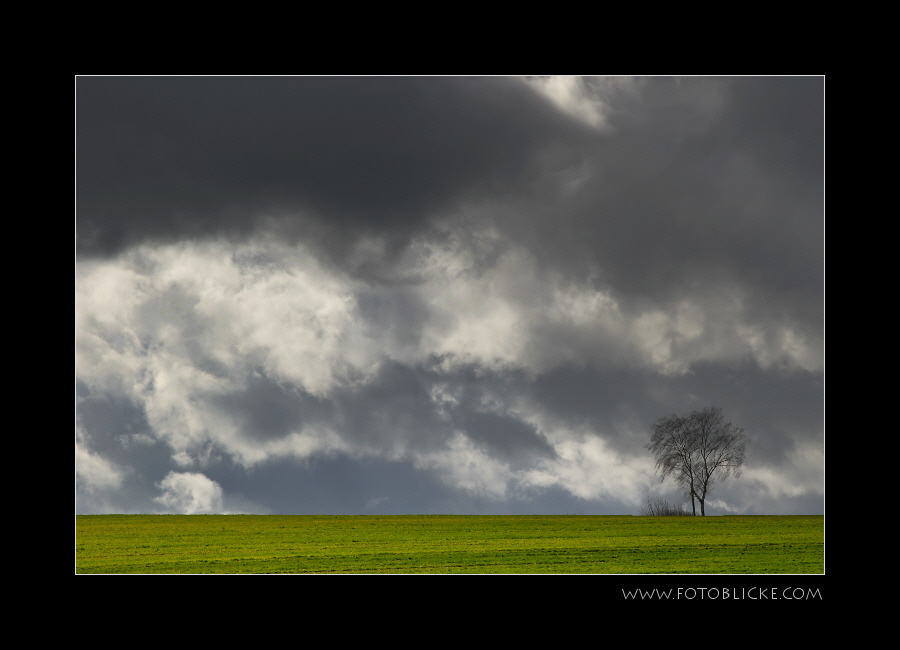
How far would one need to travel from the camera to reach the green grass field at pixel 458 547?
19.5 m

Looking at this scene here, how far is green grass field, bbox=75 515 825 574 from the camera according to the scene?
19469 millimetres

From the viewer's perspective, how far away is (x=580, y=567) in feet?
62.5

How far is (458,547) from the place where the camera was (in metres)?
25.0
